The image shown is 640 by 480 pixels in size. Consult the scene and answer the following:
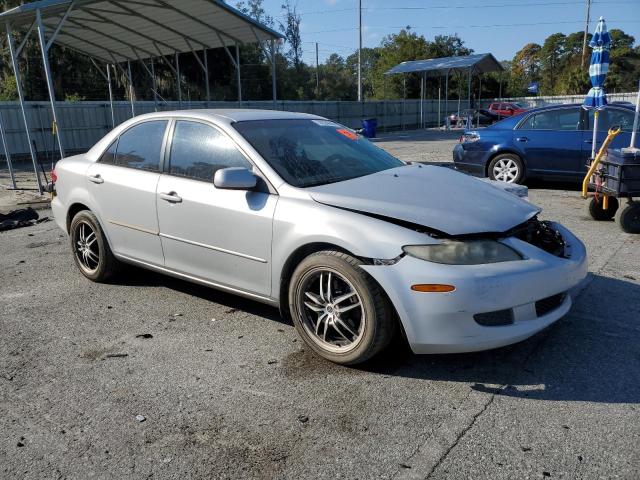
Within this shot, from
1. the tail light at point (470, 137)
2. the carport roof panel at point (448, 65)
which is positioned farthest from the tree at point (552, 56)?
the tail light at point (470, 137)

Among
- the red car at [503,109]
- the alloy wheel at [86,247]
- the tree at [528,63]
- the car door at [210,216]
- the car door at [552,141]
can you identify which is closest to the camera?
the car door at [210,216]

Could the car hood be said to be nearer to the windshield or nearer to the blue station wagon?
the windshield

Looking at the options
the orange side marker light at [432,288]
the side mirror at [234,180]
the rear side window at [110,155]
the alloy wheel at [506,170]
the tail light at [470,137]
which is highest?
the rear side window at [110,155]

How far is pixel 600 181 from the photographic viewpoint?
6.66 metres

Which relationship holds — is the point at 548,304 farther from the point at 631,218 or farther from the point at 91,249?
the point at 91,249

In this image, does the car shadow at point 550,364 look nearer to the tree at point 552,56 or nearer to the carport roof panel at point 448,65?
the carport roof panel at point 448,65

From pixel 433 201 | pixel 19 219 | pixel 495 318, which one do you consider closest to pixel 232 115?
pixel 433 201

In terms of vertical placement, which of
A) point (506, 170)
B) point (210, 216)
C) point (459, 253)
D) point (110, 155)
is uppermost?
point (110, 155)

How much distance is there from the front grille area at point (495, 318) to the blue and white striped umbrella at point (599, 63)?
6357 millimetres

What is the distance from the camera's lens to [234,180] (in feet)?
11.7

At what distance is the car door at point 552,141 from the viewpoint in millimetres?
8953

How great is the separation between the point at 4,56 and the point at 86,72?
519 centimetres

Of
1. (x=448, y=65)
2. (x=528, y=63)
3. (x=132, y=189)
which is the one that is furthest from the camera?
(x=528, y=63)

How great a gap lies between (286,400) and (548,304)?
1.69 m
